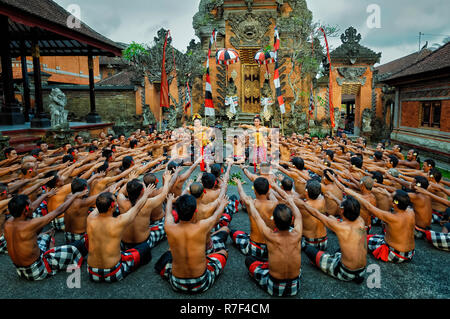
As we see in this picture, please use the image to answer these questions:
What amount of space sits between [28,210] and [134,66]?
1791cm

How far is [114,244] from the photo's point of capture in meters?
3.87

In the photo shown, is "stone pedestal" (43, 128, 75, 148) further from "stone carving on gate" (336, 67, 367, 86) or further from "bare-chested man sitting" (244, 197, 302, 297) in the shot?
"stone carving on gate" (336, 67, 367, 86)

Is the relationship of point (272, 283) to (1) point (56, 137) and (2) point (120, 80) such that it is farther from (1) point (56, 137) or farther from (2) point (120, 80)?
(2) point (120, 80)

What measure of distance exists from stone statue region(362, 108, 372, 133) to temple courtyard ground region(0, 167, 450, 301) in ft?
56.6

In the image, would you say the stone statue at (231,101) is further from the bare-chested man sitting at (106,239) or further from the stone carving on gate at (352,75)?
the bare-chested man sitting at (106,239)

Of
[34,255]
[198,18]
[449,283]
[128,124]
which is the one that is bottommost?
[449,283]

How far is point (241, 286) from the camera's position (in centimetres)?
409

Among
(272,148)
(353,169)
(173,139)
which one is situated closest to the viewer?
(353,169)

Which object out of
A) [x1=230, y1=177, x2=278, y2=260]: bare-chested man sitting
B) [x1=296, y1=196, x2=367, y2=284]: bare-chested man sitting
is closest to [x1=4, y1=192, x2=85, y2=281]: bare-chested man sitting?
[x1=230, y1=177, x2=278, y2=260]: bare-chested man sitting

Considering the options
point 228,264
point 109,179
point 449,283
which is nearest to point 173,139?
point 109,179

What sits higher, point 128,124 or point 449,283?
point 128,124

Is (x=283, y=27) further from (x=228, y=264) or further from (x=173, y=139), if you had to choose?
(x=228, y=264)

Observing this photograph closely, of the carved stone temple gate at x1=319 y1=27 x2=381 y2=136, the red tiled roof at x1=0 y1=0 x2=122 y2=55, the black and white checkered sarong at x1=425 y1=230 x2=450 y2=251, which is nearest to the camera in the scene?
the black and white checkered sarong at x1=425 y1=230 x2=450 y2=251

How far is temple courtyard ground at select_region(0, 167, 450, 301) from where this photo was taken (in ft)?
12.7
